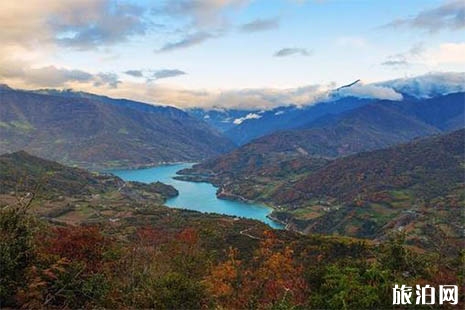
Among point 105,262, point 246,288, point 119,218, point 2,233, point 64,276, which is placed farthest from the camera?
point 119,218

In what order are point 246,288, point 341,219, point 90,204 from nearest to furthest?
point 246,288
point 341,219
point 90,204

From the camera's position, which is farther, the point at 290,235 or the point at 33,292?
the point at 290,235

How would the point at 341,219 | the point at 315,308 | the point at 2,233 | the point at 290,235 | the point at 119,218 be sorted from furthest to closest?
the point at 341,219 → the point at 119,218 → the point at 290,235 → the point at 315,308 → the point at 2,233

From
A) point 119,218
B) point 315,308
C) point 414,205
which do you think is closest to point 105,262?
point 315,308

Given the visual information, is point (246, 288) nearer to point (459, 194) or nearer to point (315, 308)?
point (315, 308)

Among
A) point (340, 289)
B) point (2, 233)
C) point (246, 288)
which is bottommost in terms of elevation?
point (246, 288)

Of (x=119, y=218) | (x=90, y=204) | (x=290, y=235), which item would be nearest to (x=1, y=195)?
(x=90, y=204)

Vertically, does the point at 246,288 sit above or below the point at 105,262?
below

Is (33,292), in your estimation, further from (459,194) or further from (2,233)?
(459,194)

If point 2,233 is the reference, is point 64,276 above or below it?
below
